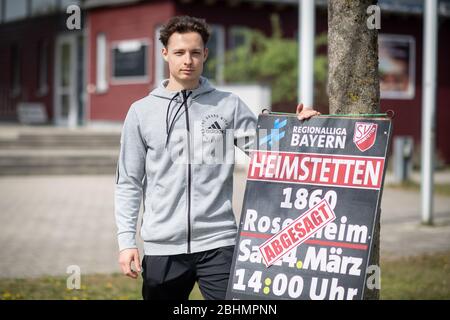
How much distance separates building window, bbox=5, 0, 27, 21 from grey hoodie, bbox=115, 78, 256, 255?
27061mm

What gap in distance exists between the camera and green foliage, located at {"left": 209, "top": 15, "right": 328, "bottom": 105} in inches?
820

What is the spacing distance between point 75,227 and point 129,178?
23.9 feet

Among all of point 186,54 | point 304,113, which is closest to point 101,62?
point 186,54

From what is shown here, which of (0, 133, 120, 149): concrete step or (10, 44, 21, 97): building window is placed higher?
(10, 44, 21, 97): building window

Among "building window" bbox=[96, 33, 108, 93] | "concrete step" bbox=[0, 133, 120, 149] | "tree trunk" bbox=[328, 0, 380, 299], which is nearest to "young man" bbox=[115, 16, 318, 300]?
"tree trunk" bbox=[328, 0, 380, 299]

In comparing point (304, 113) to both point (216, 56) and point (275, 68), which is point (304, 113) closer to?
point (275, 68)

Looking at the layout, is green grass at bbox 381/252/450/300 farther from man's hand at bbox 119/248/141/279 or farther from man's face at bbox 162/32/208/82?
man's face at bbox 162/32/208/82

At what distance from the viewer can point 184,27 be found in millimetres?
3908

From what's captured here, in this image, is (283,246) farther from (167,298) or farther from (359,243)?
(167,298)

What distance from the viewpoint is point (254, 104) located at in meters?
19.4

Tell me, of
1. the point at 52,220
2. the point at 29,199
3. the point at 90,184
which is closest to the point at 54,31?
the point at 90,184

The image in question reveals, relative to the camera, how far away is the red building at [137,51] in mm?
22500

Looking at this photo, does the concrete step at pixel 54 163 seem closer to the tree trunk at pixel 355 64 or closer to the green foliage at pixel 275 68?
the green foliage at pixel 275 68
